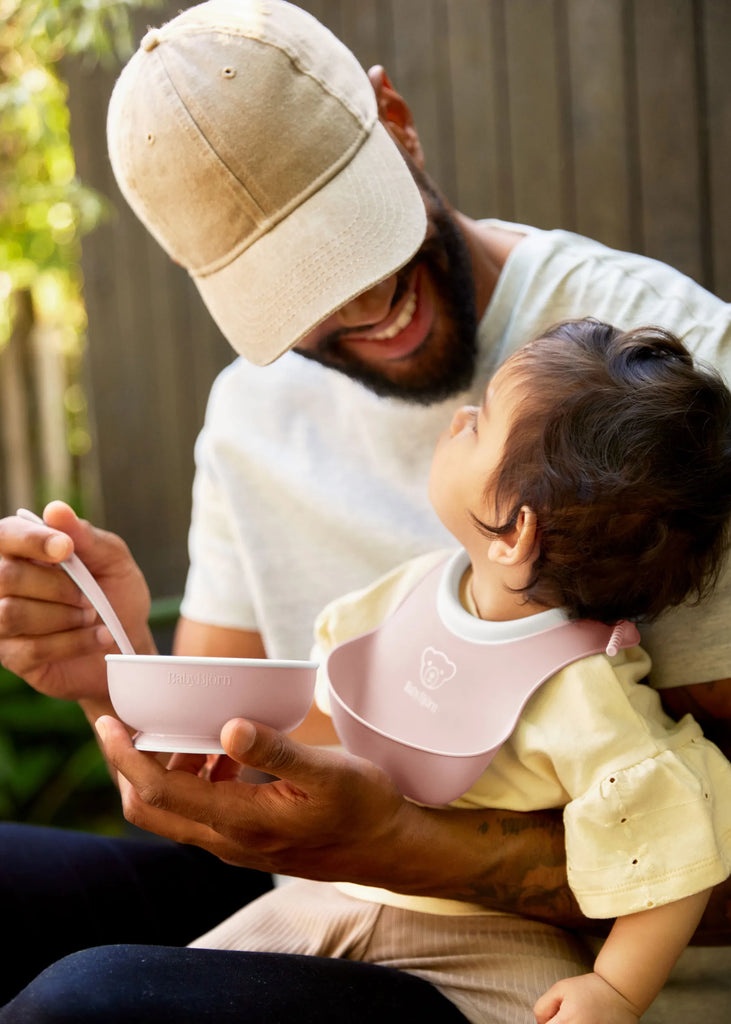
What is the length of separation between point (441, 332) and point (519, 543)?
0.47 metres

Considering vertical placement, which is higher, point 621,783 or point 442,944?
point 621,783

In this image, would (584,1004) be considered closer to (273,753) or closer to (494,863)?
(494,863)

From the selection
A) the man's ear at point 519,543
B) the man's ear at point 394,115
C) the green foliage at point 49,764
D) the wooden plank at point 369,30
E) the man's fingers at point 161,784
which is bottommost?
the green foliage at point 49,764

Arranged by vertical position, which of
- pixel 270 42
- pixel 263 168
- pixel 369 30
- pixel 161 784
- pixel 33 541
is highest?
pixel 270 42

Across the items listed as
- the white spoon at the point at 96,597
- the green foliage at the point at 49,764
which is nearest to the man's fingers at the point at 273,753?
the white spoon at the point at 96,597

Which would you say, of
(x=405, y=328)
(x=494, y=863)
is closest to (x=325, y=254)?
(x=405, y=328)

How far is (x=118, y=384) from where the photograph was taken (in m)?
3.78

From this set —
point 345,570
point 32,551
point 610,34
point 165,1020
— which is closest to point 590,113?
point 610,34

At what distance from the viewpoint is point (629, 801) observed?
1.22 m

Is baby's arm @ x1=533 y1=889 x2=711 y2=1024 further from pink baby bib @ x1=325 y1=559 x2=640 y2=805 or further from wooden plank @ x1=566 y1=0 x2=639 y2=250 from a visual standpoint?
wooden plank @ x1=566 y1=0 x2=639 y2=250

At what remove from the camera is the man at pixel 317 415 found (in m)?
1.24

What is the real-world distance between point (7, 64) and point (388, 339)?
A: 2.26m

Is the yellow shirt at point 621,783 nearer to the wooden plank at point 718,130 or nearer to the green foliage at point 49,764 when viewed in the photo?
the wooden plank at point 718,130

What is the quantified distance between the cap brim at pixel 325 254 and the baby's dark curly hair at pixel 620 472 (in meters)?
0.27
